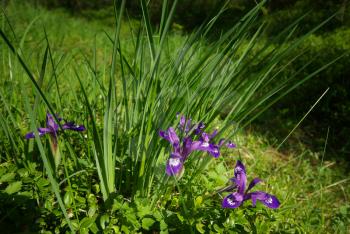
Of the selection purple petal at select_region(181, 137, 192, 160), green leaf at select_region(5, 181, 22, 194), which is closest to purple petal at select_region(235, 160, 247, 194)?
purple petal at select_region(181, 137, 192, 160)

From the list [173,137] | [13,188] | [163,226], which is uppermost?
[173,137]

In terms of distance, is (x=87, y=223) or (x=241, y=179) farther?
(x=241, y=179)

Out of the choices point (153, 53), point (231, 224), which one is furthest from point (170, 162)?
point (153, 53)

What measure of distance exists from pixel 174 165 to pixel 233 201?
23cm

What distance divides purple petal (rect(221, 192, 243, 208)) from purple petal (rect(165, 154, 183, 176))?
0.19m

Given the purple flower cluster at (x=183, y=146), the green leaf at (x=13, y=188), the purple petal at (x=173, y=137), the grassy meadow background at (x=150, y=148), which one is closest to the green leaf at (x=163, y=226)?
the grassy meadow background at (x=150, y=148)

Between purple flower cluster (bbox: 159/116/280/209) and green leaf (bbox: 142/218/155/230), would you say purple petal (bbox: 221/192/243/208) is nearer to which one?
purple flower cluster (bbox: 159/116/280/209)

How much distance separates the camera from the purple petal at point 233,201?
89 centimetres

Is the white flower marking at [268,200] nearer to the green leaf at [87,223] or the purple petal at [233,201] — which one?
the purple petal at [233,201]

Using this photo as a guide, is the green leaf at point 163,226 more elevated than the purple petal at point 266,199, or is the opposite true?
the purple petal at point 266,199

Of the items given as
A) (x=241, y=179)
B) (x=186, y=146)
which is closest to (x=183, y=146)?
(x=186, y=146)

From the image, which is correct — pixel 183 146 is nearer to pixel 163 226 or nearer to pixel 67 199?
pixel 163 226

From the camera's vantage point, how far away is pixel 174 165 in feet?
3.13

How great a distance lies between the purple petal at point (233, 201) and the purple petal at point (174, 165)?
0.19m
